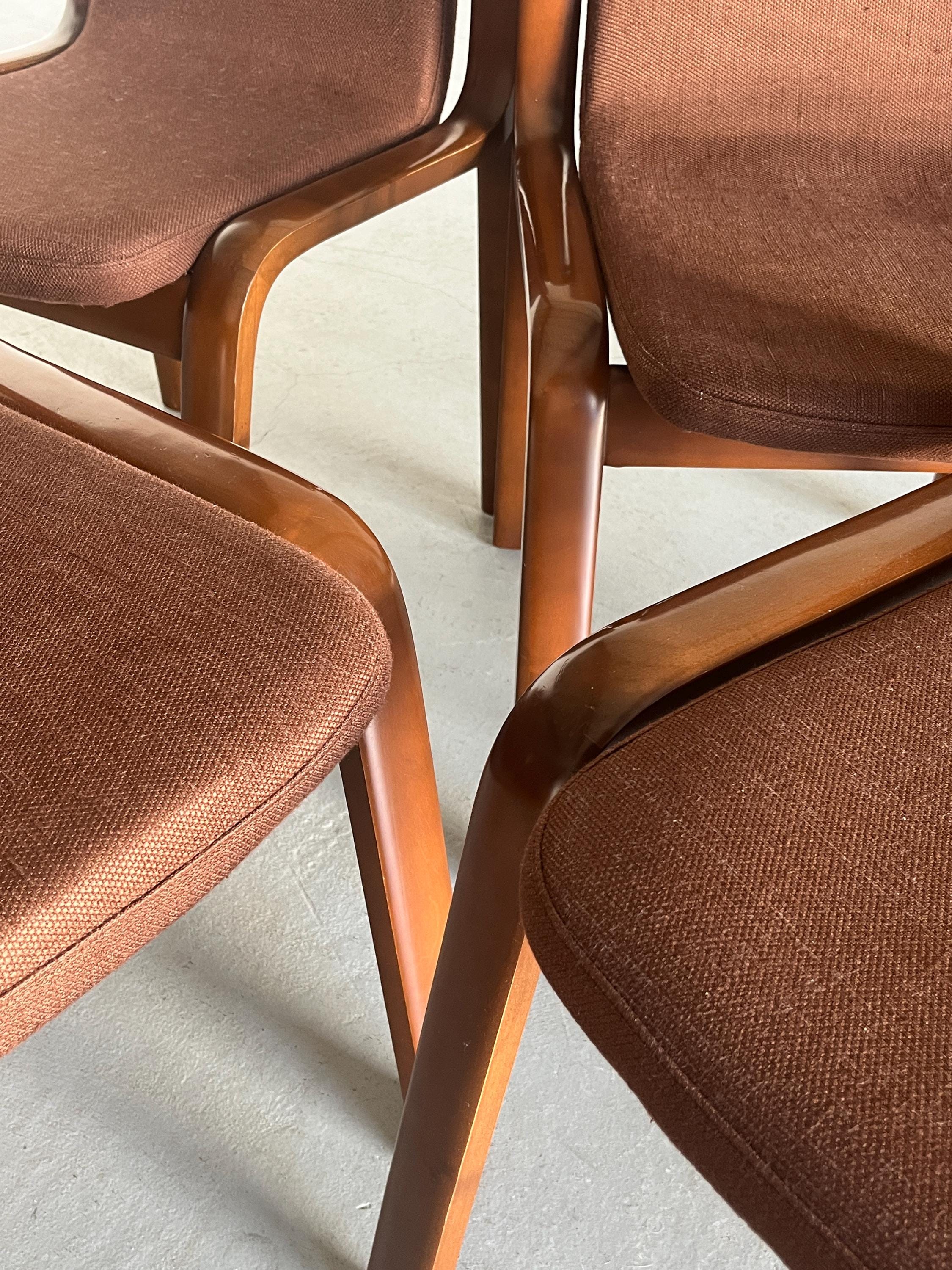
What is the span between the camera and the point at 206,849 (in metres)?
0.50

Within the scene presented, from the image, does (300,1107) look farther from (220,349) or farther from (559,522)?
(220,349)

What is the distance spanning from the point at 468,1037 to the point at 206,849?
0.55ft

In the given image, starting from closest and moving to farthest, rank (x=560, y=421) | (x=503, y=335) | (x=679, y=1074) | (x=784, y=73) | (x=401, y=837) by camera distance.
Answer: (x=679, y=1074), (x=401, y=837), (x=560, y=421), (x=784, y=73), (x=503, y=335)

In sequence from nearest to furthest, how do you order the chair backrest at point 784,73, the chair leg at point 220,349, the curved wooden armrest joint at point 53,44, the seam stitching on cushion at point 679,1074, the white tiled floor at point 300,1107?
1. the seam stitching on cushion at point 679,1074
2. the white tiled floor at point 300,1107
3. the chair leg at point 220,349
4. the chair backrest at point 784,73
5. the curved wooden armrest joint at point 53,44

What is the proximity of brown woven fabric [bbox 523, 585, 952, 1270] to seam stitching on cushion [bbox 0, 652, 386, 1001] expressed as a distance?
114 mm

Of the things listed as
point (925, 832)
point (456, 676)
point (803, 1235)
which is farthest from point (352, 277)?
point (803, 1235)

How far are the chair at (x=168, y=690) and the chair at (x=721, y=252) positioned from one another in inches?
8.9

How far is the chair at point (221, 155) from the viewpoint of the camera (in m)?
0.87

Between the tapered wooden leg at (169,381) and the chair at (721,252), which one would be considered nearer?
the chair at (721,252)

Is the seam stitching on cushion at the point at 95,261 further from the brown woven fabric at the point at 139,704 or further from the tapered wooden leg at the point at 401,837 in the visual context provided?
the tapered wooden leg at the point at 401,837

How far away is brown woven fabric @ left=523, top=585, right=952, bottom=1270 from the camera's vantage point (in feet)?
1.28

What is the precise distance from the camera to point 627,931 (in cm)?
45

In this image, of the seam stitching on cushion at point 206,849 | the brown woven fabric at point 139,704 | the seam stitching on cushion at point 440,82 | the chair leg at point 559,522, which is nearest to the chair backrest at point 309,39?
the seam stitching on cushion at point 440,82

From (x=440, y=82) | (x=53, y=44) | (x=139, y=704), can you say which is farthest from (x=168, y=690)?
(x=53, y=44)
